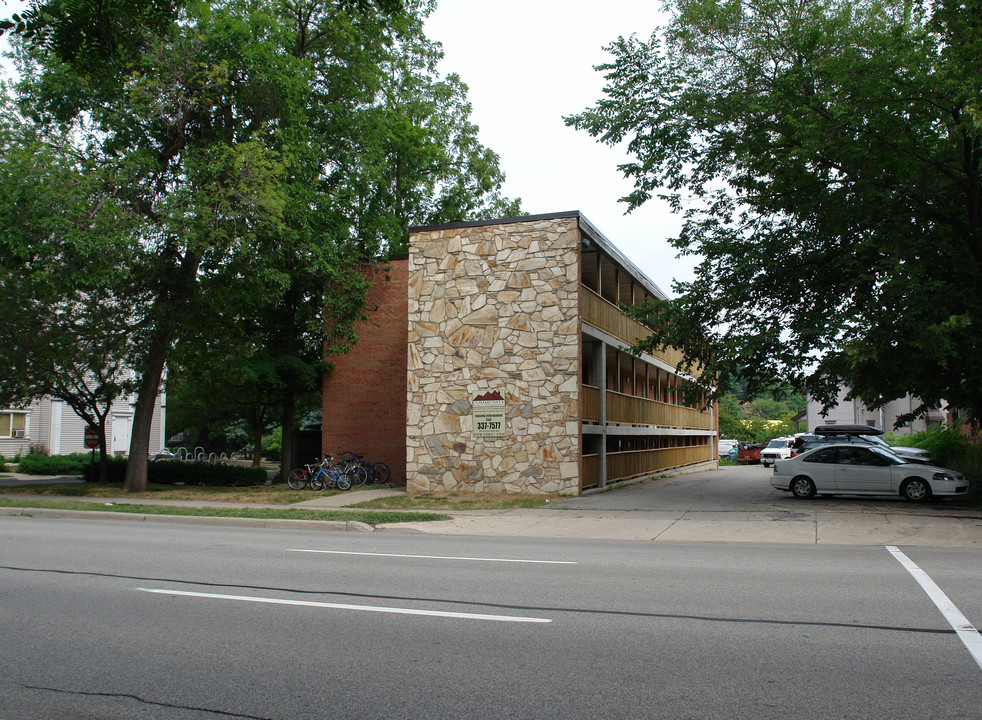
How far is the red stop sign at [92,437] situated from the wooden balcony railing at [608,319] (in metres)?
17.2

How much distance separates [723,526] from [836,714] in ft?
34.7

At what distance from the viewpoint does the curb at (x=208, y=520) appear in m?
14.6

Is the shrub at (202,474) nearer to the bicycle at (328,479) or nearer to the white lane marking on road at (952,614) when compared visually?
the bicycle at (328,479)

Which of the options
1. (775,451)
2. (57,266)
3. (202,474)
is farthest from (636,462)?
(57,266)

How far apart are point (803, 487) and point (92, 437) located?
2255 centimetres

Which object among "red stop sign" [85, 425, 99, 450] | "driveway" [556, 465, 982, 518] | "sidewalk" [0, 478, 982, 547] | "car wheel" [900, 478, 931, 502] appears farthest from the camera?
"red stop sign" [85, 425, 99, 450]

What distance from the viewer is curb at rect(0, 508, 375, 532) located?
1465cm

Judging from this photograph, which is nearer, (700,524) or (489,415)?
(700,524)

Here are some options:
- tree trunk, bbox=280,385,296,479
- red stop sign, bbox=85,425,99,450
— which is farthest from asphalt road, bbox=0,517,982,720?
red stop sign, bbox=85,425,99,450

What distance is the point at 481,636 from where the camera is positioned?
20.4 ft

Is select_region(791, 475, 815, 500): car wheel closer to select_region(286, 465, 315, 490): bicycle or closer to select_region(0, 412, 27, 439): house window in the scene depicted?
select_region(286, 465, 315, 490): bicycle

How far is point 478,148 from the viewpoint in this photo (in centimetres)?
3778

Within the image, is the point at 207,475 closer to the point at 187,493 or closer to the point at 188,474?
the point at 188,474

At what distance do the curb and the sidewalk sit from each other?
0.02 meters
